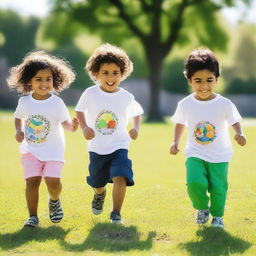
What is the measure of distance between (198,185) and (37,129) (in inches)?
64.2

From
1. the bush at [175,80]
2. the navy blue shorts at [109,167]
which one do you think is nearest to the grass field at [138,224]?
the navy blue shorts at [109,167]

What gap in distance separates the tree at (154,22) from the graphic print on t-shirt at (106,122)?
2429 cm

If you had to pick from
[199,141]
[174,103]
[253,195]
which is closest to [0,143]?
[253,195]

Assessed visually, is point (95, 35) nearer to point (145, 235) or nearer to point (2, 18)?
point (145, 235)

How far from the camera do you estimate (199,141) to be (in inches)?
227

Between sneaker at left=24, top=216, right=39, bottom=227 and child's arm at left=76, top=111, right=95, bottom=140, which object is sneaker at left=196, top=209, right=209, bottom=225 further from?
sneaker at left=24, top=216, right=39, bottom=227

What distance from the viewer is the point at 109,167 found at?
20.2ft

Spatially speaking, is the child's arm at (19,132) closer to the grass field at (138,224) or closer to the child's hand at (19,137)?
the child's hand at (19,137)

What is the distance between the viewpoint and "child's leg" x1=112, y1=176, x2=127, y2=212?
5.77m

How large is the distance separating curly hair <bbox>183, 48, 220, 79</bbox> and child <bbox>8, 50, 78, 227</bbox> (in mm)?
1236

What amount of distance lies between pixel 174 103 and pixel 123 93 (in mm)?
42493

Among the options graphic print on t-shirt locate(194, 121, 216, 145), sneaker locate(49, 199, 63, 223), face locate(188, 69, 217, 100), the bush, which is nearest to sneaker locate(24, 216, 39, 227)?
sneaker locate(49, 199, 63, 223)

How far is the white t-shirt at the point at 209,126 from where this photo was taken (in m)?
5.77

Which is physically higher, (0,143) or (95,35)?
(95,35)
